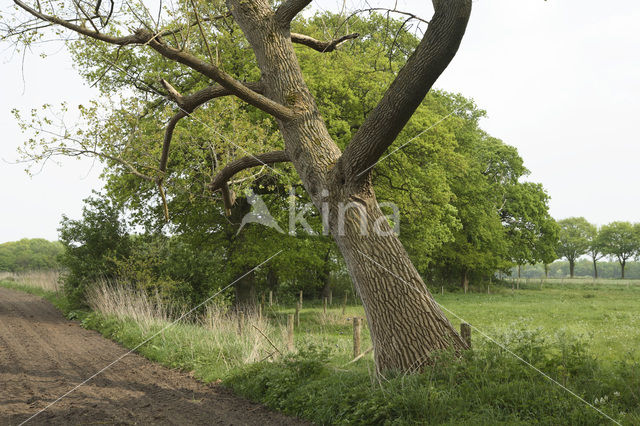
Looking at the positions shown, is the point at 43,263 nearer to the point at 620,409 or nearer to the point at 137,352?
the point at 137,352

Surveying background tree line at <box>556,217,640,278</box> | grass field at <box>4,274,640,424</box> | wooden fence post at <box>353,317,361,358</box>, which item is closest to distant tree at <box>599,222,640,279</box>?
background tree line at <box>556,217,640,278</box>

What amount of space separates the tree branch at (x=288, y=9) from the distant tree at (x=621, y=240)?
73746mm

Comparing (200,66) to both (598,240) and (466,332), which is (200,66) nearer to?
(466,332)

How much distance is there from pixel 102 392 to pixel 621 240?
75683mm

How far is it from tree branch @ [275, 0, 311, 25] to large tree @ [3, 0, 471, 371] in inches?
0.5

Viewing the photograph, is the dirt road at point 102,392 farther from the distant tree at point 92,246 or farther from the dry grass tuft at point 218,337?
the distant tree at point 92,246

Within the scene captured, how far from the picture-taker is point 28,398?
7.16 meters

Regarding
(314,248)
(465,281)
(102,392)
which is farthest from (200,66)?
(465,281)

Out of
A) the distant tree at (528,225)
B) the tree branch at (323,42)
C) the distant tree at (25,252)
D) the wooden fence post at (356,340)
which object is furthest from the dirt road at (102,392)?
the distant tree at (25,252)

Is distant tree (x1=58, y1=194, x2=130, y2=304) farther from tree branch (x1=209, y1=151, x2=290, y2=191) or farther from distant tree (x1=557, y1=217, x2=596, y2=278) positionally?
distant tree (x1=557, y1=217, x2=596, y2=278)

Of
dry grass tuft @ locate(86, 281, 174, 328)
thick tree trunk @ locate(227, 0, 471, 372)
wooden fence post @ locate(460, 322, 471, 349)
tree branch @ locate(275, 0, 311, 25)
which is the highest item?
tree branch @ locate(275, 0, 311, 25)

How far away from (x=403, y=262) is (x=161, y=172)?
448 centimetres

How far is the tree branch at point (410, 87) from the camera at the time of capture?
5473 mm

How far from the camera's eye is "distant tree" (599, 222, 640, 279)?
221 ft
